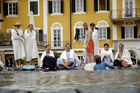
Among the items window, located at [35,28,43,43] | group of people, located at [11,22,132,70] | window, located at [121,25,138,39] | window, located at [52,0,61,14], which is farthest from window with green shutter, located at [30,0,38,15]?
group of people, located at [11,22,132,70]

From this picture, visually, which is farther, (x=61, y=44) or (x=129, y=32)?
(x=61, y=44)

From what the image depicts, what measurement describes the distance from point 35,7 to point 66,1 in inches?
131

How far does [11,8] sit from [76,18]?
692cm

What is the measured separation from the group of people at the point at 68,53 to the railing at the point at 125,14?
2125 centimetres

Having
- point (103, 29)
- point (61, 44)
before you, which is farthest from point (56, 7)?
point (103, 29)

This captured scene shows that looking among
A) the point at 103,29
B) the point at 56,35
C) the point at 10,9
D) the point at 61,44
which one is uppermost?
the point at 10,9

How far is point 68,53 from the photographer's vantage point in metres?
13.6

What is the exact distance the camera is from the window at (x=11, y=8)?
123 feet

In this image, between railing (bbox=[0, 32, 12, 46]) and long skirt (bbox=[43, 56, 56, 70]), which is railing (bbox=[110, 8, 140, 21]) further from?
long skirt (bbox=[43, 56, 56, 70])

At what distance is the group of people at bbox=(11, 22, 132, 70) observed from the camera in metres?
12.8

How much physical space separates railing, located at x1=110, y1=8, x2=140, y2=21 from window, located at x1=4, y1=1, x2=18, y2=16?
9.98 metres

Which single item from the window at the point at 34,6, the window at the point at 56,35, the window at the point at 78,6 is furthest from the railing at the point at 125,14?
the window at the point at 34,6

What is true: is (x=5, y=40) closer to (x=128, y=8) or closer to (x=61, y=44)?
(x=61, y=44)

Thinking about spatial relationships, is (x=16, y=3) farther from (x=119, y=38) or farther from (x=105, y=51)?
(x=105, y=51)
